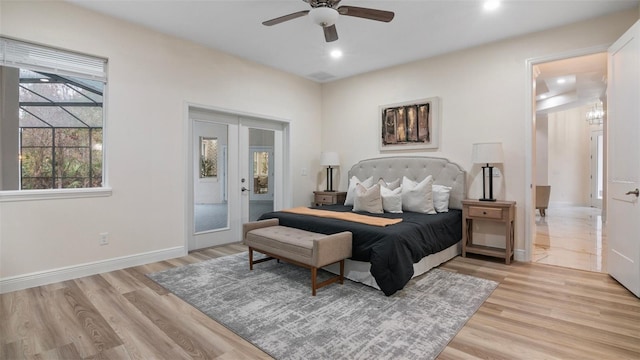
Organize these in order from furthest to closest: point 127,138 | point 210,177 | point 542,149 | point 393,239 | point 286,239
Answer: point 542,149
point 210,177
point 127,138
point 286,239
point 393,239

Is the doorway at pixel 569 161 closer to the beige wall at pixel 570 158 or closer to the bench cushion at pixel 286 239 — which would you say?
the beige wall at pixel 570 158

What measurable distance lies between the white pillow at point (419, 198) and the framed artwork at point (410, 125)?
91cm

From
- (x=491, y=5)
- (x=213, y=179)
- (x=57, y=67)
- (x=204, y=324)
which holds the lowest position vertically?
(x=204, y=324)

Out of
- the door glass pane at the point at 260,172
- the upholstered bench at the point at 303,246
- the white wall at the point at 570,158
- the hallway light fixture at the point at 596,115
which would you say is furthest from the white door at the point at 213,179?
the white wall at the point at 570,158

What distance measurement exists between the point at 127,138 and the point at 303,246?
2.44m

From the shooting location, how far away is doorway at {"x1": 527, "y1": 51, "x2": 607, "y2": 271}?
4.19 m

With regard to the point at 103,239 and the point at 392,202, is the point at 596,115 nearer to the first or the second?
the point at 392,202

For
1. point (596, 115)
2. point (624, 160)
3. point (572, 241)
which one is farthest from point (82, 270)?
point (596, 115)

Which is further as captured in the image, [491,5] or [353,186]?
[353,186]

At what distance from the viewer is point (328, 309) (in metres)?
2.52

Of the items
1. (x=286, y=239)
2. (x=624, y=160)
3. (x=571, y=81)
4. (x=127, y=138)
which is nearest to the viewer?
(x=624, y=160)

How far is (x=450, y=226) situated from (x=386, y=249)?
1.44 m

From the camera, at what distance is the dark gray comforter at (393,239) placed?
2.72 meters

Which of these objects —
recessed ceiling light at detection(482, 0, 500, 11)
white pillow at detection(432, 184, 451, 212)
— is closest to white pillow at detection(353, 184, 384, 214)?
white pillow at detection(432, 184, 451, 212)
